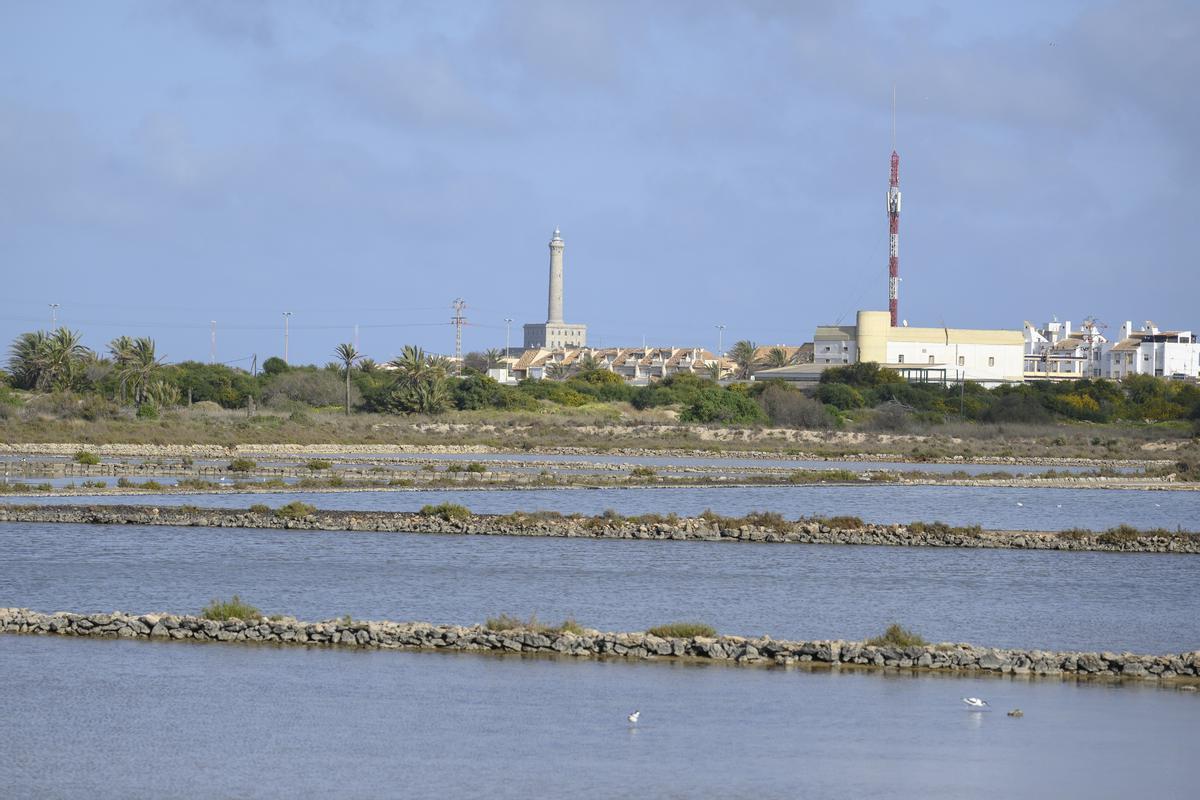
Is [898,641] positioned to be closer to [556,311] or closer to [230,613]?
[230,613]

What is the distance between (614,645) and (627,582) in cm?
776

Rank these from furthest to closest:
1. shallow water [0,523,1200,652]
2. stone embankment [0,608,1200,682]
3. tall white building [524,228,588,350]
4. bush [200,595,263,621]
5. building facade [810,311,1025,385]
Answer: tall white building [524,228,588,350]
building facade [810,311,1025,385]
shallow water [0,523,1200,652]
bush [200,595,263,621]
stone embankment [0,608,1200,682]

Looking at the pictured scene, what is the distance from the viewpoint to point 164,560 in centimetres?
2584

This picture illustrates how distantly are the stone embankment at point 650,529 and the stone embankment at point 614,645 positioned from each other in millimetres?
14516

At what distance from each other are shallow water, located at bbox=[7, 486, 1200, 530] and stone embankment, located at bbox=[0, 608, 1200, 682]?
18.5 m

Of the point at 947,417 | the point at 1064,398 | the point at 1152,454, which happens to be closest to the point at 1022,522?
the point at 1152,454

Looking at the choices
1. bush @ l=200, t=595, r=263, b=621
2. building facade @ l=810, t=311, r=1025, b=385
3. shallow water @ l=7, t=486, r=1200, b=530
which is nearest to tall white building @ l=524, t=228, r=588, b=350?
building facade @ l=810, t=311, r=1025, b=385

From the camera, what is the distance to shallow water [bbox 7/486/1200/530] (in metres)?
37.9

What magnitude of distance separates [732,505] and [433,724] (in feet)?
93.1

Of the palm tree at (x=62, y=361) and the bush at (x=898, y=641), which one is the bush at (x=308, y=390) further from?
the bush at (x=898, y=641)

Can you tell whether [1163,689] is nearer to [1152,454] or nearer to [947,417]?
[1152,454]

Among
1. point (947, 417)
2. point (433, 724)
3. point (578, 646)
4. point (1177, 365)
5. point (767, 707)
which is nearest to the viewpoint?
point (433, 724)

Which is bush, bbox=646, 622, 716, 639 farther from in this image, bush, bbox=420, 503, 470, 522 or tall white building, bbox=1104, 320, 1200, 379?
tall white building, bbox=1104, 320, 1200, 379

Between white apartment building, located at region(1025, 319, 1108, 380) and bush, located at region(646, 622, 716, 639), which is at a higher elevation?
white apartment building, located at region(1025, 319, 1108, 380)
